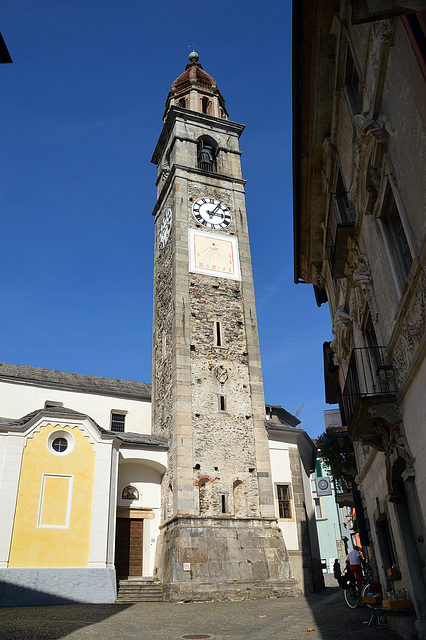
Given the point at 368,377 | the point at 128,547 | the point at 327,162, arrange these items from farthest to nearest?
the point at 128,547 → the point at 327,162 → the point at 368,377

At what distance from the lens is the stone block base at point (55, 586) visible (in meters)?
15.5

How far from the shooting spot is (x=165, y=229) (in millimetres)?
26531

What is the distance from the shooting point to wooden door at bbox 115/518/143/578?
64.0ft

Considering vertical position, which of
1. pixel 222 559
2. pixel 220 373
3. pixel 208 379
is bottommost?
pixel 222 559

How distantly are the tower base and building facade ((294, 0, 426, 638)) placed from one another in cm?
849

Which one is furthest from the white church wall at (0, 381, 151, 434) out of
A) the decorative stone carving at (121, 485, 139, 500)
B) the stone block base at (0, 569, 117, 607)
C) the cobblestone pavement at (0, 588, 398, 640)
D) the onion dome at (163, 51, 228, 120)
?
the onion dome at (163, 51, 228, 120)

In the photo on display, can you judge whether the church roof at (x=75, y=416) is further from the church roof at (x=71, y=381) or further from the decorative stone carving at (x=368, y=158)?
the decorative stone carving at (x=368, y=158)

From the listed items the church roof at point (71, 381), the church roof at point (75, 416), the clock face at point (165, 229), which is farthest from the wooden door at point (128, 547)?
the clock face at point (165, 229)

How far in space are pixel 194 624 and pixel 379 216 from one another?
29.5 feet

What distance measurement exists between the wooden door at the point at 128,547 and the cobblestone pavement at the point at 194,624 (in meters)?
5.82

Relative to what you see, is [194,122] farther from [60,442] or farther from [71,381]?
[60,442]

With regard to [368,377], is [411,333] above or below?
below

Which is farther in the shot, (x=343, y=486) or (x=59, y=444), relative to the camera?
(x=343, y=486)

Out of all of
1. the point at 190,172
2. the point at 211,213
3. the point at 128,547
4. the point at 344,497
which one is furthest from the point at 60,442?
the point at 190,172
